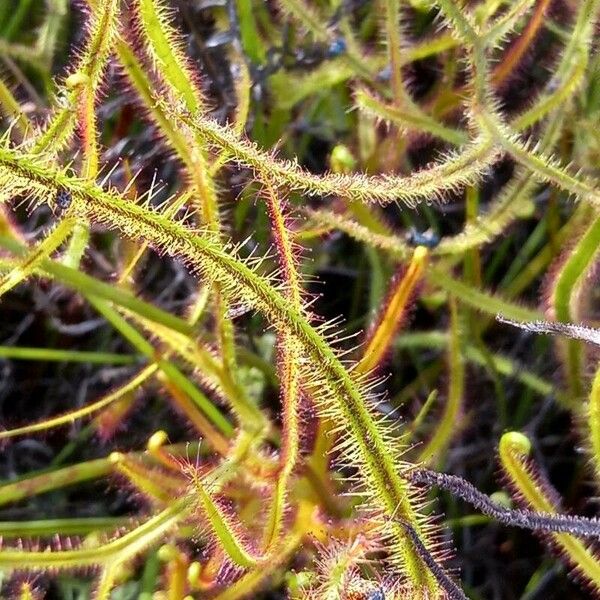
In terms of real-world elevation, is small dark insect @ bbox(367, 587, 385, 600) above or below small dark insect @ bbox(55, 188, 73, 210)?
below

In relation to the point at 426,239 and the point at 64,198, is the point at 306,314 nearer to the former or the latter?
the point at 64,198

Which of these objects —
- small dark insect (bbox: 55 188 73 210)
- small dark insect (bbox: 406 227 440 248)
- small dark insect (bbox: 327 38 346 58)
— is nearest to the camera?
small dark insect (bbox: 55 188 73 210)

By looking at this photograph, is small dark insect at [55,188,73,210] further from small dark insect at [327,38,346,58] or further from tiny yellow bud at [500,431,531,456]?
small dark insect at [327,38,346,58]

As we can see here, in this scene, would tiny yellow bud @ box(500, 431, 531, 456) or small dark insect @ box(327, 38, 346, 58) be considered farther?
small dark insect @ box(327, 38, 346, 58)

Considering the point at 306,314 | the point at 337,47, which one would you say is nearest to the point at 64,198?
the point at 306,314

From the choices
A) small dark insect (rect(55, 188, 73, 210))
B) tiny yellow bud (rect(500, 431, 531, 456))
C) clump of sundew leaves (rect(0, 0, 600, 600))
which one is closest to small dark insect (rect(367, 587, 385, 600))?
clump of sundew leaves (rect(0, 0, 600, 600))

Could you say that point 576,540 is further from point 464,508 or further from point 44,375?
point 44,375

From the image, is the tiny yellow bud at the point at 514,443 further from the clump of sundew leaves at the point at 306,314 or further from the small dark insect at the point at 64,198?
the small dark insect at the point at 64,198

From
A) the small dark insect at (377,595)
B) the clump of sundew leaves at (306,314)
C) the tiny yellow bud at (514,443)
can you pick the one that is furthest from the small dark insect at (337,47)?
the small dark insect at (377,595)
